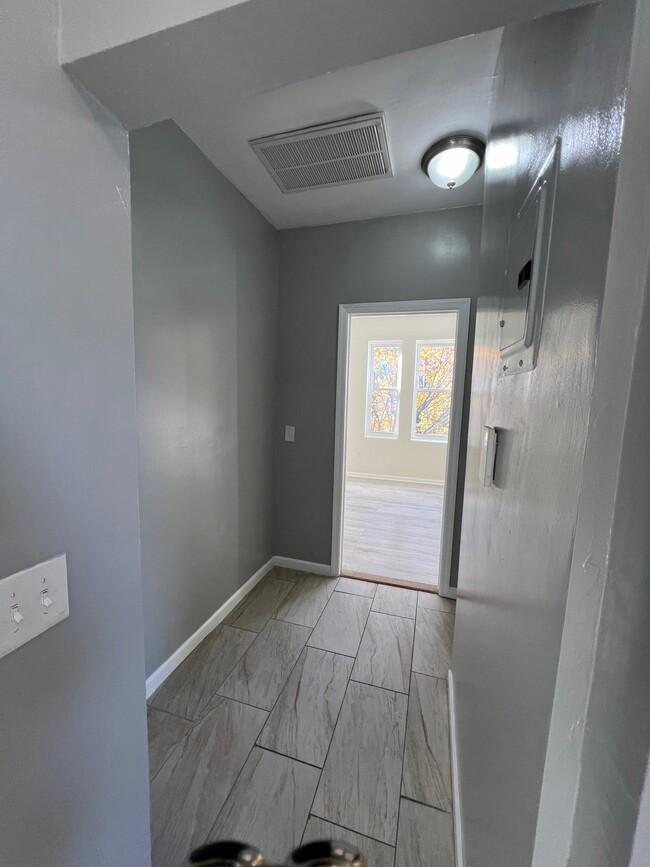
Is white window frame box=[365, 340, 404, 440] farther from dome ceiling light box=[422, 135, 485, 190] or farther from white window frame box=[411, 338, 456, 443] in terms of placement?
dome ceiling light box=[422, 135, 485, 190]

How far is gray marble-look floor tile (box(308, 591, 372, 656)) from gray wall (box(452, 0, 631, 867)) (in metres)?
0.99

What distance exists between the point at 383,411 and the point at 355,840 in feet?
17.0

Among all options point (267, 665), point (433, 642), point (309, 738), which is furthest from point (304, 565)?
point (309, 738)

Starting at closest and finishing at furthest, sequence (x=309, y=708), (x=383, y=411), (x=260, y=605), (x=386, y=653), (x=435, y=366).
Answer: (x=309, y=708) < (x=386, y=653) < (x=260, y=605) < (x=435, y=366) < (x=383, y=411)

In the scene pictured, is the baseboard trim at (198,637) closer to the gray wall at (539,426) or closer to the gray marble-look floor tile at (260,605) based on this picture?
the gray marble-look floor tile at (260,605)

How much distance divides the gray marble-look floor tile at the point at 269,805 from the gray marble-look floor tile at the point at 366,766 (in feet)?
0.23

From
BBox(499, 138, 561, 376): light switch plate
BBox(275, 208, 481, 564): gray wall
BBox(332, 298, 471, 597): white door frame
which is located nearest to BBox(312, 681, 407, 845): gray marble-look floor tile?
BBox(332, 298, 471, 597): white door frame

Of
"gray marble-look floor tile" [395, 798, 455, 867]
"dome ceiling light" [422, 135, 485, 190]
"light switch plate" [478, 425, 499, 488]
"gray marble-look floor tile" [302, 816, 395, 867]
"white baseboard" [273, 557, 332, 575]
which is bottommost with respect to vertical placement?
"gray marble-look floor tile" [395, 798, 455, 867]

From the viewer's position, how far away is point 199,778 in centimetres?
129

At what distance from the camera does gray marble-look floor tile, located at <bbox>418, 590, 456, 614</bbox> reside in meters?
2.37

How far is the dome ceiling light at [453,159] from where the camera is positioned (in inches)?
64.6

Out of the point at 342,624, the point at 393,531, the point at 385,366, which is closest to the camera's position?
the point at 342,624

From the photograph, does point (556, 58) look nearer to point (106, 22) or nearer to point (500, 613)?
point (106, 22)

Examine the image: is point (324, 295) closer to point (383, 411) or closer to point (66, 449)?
point (66, 449)
